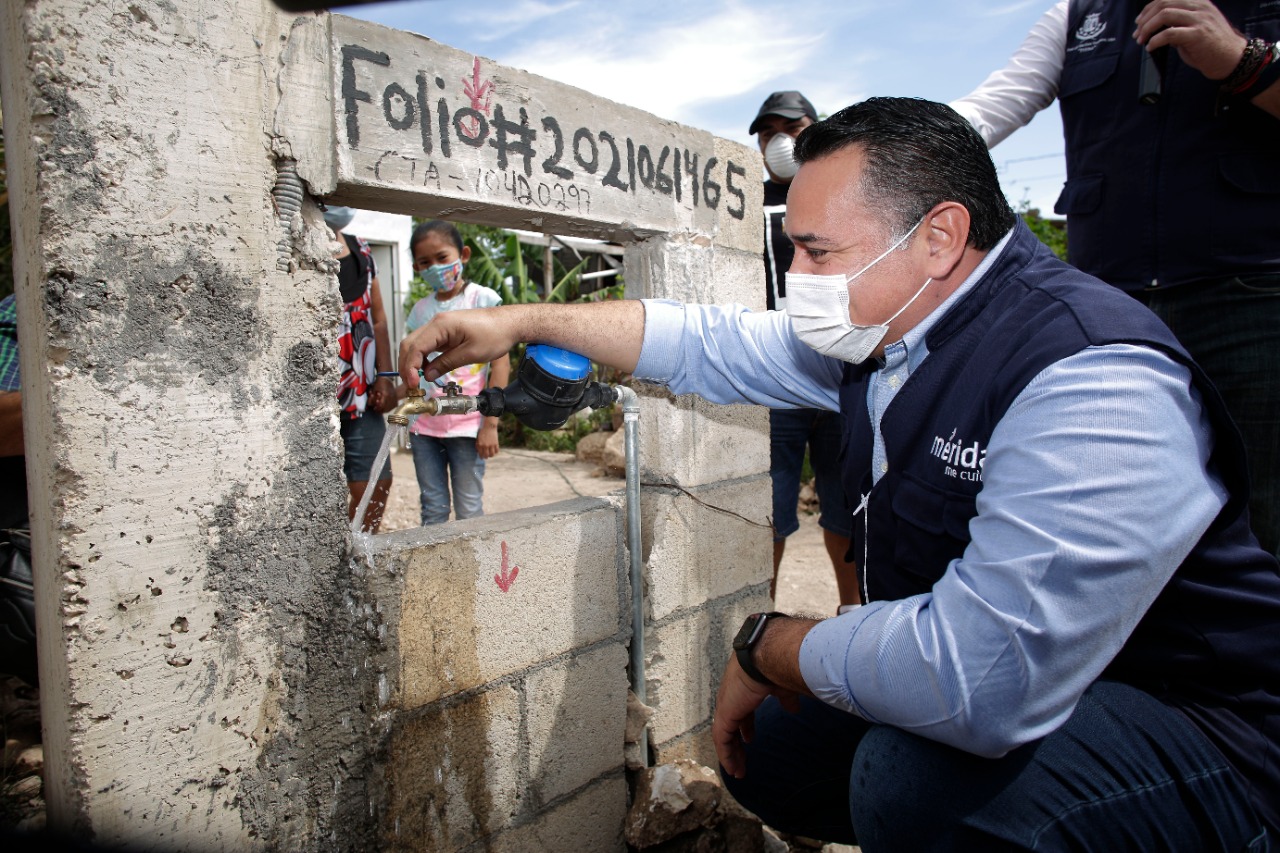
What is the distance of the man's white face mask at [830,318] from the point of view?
1.67 m

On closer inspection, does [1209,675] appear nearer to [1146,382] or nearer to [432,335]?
[1146,382]

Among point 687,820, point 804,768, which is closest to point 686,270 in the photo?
point 804,768

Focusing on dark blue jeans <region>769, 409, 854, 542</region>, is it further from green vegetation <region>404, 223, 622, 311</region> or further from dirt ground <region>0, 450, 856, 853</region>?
green vegetation <region>404, 223, 622, 311</region>

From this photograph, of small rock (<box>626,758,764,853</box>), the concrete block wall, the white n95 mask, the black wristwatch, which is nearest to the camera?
the concrete block wall

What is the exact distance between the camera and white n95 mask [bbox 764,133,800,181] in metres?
3.51

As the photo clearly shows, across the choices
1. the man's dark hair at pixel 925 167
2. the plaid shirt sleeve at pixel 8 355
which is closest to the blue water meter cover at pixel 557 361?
the man's dark hair at pixel 925 167

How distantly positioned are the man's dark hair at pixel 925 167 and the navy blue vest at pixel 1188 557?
0.13 metres

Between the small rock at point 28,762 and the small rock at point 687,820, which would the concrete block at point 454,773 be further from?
the small rock at point 28,762

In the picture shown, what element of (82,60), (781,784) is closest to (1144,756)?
(781,784)

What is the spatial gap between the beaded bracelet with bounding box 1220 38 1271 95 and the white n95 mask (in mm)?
1793

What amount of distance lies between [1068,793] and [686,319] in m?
1.29

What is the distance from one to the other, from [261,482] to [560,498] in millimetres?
5104

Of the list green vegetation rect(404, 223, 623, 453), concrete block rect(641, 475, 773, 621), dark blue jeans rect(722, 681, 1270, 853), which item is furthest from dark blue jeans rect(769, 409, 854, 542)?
green vegetation rect(404, 223, 623, 453)

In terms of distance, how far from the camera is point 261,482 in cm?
159
